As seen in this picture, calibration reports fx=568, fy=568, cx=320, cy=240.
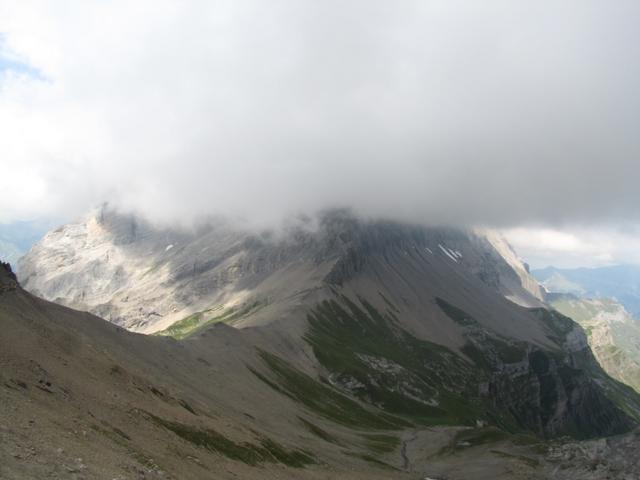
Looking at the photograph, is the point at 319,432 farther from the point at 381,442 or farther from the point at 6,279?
the point at 6,279

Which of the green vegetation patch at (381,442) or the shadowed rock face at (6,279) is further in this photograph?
the green vegetation patch at (381,442)

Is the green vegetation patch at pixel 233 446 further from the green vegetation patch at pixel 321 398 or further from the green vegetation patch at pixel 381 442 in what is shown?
the green vegetation patch at pixel 321 398

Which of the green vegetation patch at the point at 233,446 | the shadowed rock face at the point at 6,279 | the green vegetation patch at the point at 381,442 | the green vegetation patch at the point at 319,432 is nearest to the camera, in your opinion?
the green vegetation patch at the point at 233,446

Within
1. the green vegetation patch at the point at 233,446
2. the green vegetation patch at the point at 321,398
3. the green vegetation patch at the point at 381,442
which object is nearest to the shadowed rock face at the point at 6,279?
the green vegetation patch at the point at 233,446

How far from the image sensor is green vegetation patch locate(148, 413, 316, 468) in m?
61.7

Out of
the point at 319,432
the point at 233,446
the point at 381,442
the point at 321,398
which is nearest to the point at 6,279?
the point at 233,446

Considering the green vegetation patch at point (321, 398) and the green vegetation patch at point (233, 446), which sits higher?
the green vegetation patch at point (233, 446)

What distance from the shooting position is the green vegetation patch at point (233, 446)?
61.7 meters

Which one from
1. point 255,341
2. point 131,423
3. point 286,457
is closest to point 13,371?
point 131,423

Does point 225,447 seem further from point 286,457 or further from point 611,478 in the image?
point 611,478

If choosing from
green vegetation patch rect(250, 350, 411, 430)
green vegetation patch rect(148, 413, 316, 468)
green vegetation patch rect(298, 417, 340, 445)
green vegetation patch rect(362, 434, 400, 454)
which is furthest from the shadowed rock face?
green vegetation patch rect(362, 434, 400, 454)

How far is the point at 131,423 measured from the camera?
2156 inches

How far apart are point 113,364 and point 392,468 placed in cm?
6288

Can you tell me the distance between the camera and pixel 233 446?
6819cm
